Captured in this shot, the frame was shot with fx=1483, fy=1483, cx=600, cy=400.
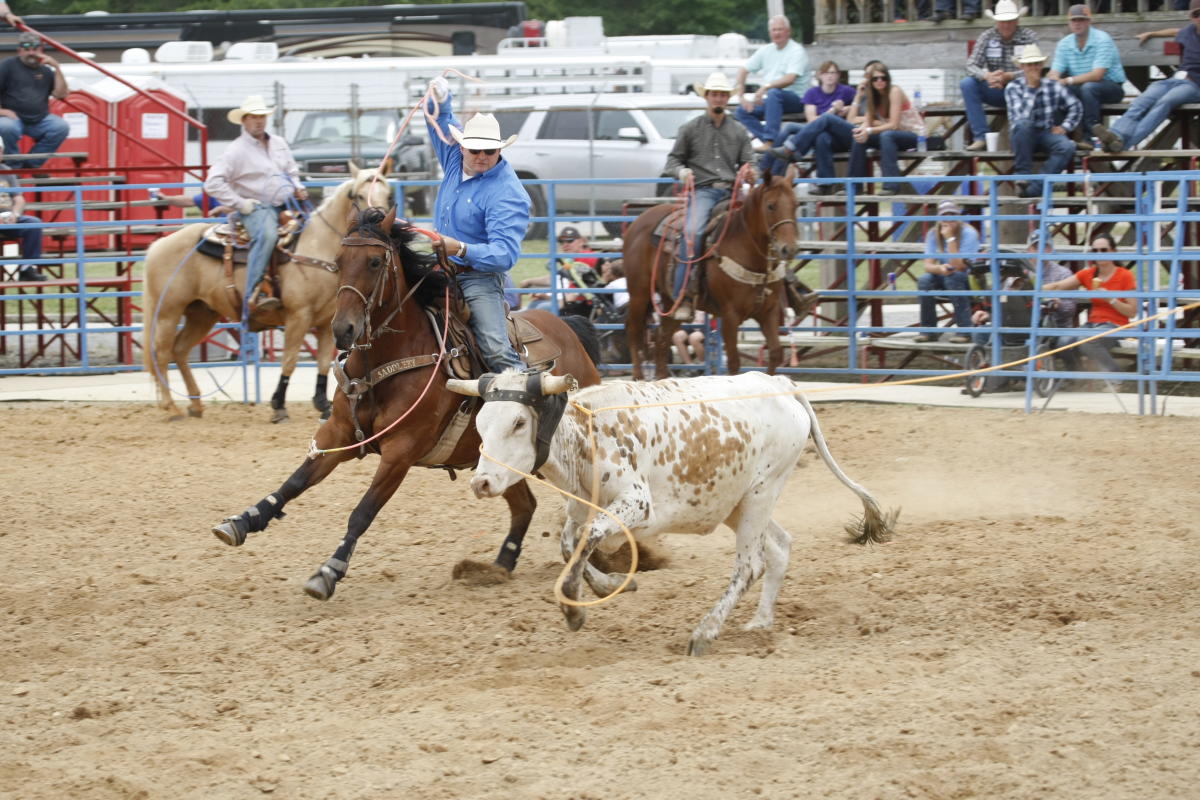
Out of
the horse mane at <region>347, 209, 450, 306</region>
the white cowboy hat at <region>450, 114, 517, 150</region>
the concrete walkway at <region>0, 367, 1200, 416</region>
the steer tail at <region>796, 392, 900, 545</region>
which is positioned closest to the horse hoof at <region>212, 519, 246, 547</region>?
the horse mane at <region>347, 209, 450, 306</region>

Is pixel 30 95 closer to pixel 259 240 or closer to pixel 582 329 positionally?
pixel 259 240

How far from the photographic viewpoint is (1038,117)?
43.9 ft

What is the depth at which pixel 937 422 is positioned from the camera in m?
11.2

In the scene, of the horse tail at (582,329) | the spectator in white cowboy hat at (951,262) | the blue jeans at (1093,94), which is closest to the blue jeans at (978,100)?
the blue jeans at (1093,94)

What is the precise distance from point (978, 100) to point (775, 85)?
218 cm

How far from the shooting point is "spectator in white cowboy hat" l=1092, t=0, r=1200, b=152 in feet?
43.3

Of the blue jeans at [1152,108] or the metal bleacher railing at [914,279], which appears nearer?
the metal bleacher railing at [914,279]

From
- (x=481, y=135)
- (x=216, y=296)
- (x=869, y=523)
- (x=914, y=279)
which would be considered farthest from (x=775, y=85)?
(x=869, y=523)

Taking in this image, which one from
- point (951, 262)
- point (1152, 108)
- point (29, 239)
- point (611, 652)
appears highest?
point (1152, 108)

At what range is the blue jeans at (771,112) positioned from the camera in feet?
50.0

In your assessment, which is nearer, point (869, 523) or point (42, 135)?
point (869, 523)

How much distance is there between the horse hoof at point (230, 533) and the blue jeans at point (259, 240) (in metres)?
5.16

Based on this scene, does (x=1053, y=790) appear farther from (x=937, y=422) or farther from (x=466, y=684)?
(x=937, y=422)

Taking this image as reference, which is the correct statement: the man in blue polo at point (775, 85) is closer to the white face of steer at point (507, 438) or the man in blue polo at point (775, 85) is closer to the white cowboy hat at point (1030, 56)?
the white cowboy hat at point (1030, 56)
